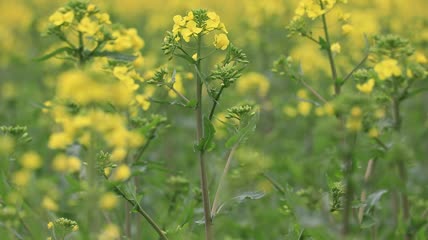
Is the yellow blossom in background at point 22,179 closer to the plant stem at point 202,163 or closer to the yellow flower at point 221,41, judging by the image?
the plant stem at point 202,163

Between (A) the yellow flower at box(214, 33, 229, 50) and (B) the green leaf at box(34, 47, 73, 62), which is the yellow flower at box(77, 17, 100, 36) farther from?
(A) the yellow flower at box(214, 33, 229, 50)

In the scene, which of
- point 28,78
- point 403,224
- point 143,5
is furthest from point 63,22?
point 143,5

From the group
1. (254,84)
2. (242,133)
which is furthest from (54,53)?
(254,84)

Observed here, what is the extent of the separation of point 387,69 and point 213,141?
997 millimetres

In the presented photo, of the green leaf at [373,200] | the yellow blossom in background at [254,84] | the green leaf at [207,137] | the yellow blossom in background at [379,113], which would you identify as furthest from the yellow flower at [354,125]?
the yellow blossom in background at [254,84]

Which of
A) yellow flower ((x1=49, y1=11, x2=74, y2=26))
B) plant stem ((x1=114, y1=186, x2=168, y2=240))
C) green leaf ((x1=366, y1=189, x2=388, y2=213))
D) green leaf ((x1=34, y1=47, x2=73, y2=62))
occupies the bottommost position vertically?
green leaf ((x1=366, y1=189, x2=388, y2=213))

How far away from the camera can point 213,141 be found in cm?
373

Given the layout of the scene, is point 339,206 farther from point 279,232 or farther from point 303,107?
point 303,107

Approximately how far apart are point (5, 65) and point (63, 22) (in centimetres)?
538

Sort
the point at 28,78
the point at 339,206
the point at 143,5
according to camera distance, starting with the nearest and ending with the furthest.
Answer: the point at 339,206 → the point at 28,78 → the point at 143,5

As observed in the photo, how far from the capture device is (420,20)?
18.4 ft

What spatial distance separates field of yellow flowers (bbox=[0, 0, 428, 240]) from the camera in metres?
2.63

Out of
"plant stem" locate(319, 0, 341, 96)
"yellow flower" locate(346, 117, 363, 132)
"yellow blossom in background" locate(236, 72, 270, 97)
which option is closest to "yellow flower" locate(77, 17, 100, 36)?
"plant stem" locate(319, 0, 341, 96)

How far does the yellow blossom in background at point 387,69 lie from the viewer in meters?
3.40
